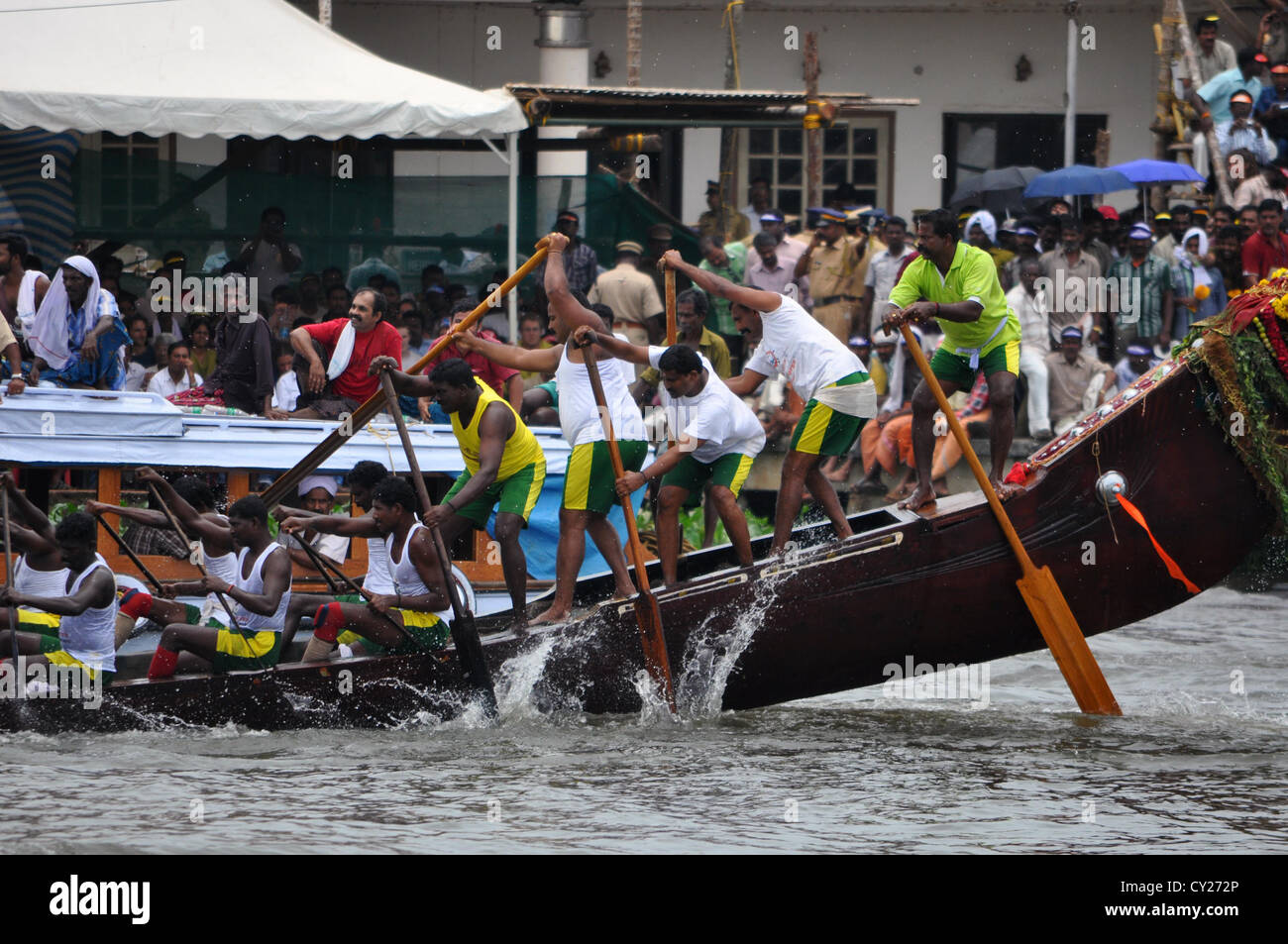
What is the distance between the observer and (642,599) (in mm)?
9305

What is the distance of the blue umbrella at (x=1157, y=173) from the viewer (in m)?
16.6

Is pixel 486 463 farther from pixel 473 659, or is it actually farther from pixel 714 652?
pixel 714 652

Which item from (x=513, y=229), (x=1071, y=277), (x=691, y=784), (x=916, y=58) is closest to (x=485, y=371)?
(x=513, y=229)

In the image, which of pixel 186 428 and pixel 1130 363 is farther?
pixel 1130 363

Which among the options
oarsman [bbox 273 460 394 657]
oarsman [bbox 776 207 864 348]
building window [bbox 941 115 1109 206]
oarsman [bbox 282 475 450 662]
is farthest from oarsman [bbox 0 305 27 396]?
building window [bbox 941 115 1109 206]

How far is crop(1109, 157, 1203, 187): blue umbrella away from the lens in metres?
16.6

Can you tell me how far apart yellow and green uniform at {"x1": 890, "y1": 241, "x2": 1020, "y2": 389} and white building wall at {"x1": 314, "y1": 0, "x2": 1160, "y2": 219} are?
10.4m

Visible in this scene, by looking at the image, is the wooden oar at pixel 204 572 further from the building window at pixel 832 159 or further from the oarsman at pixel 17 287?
the building window at pixel 832 159

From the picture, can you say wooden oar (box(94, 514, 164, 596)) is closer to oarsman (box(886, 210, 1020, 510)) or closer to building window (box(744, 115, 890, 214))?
oarsman (box(886, 210, 1020, 510))

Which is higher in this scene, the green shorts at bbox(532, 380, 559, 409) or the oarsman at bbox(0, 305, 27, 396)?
the oarsman at bbox(0, 305, 27, 396)

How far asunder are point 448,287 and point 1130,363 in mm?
5532
